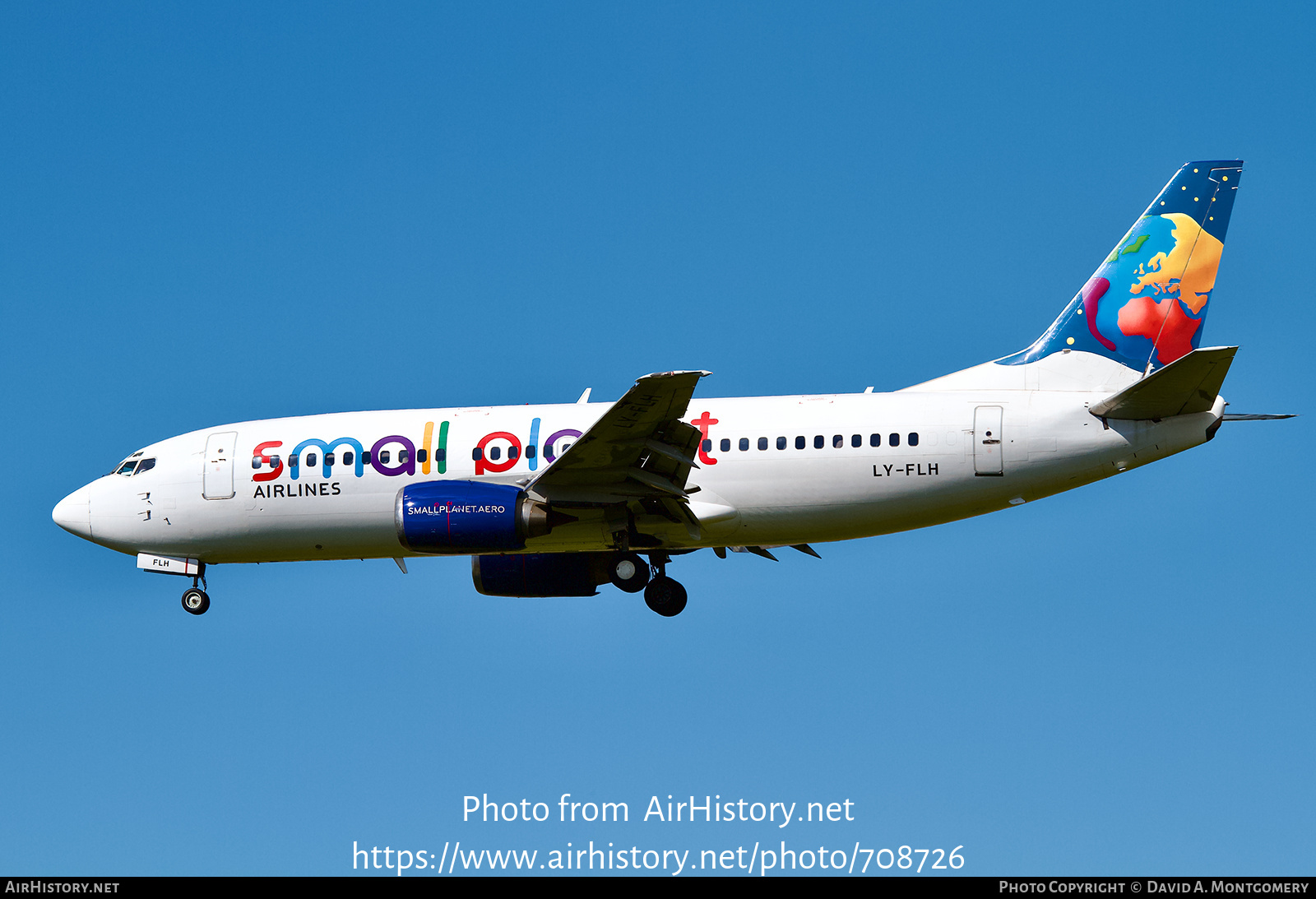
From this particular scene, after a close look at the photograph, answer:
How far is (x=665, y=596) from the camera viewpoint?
3197 cm

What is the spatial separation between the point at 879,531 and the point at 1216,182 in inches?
370

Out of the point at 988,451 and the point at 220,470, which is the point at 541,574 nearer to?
the point at 220,470

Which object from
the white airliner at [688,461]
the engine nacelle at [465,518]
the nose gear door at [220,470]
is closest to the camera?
the white airliner at [688,461]

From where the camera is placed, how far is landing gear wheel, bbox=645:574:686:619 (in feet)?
105

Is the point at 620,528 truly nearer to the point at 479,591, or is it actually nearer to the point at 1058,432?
the point at 479,591

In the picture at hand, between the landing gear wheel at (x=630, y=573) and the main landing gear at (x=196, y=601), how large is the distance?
8.40 metres

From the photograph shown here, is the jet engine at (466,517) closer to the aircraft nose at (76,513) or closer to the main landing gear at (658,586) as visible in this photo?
the main landing gear at (658,586)

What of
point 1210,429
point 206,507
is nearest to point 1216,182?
point 1210,429

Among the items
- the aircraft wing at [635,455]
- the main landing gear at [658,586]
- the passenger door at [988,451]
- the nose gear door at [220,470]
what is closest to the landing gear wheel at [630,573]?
the main landing gear at [658,586]

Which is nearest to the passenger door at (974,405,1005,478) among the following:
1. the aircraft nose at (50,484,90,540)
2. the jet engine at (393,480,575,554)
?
the jet engine at (393,480,575,554)

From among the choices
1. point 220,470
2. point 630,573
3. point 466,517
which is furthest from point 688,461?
point 220,470

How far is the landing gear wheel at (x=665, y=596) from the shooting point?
32.0 metres

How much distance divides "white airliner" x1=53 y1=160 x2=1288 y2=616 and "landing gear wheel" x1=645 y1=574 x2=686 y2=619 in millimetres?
52

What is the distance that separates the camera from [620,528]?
30625mm
